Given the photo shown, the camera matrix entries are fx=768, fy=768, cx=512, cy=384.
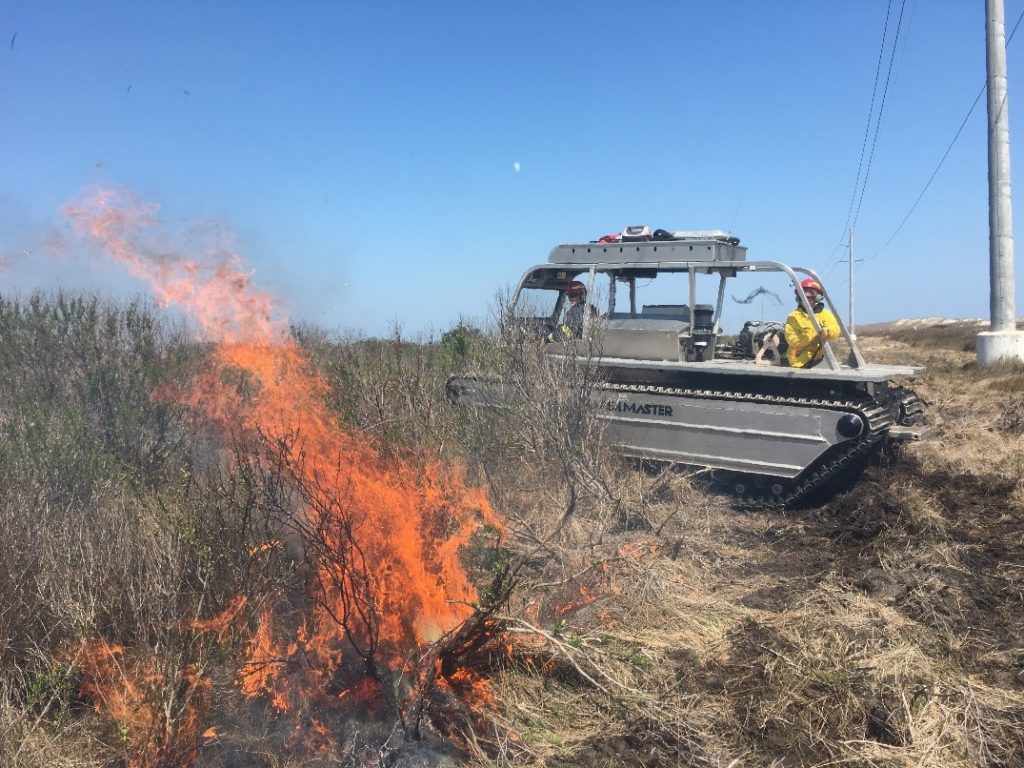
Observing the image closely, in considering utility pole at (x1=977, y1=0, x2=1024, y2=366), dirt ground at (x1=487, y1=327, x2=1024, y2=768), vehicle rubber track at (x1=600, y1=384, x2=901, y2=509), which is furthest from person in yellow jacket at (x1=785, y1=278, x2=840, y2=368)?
utility pole at (x1=977, y1=0, x2=1024, y2=366)

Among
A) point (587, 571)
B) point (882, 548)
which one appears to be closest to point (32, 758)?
point (587, 571)

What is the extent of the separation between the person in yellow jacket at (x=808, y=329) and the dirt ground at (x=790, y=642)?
1.51 metres

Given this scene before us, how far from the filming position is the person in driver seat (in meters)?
8.80

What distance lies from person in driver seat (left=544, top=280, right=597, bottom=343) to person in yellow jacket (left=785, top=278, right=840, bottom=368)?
Answer: 2193 millimetres

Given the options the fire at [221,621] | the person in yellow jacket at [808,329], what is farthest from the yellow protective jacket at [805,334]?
the fire at [221,621]

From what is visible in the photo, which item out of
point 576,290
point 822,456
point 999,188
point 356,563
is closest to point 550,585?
point 356,563

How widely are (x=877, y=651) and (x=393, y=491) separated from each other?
3.06 metres

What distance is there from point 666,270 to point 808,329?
171cm

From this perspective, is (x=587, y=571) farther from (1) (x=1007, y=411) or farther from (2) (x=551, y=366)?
(1) (x=1007, y=411)

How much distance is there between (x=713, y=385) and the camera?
857cm

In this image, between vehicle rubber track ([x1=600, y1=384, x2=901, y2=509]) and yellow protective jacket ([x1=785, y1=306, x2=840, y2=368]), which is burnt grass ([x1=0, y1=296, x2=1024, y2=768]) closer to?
vehicle rubber track ([x1=600, y1=384, x2=901, y2=509])

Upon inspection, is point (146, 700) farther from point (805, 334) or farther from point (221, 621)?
point (805, 334)

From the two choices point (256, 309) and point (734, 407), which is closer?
point (256, 309)

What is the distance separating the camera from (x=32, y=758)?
330 centimetres
